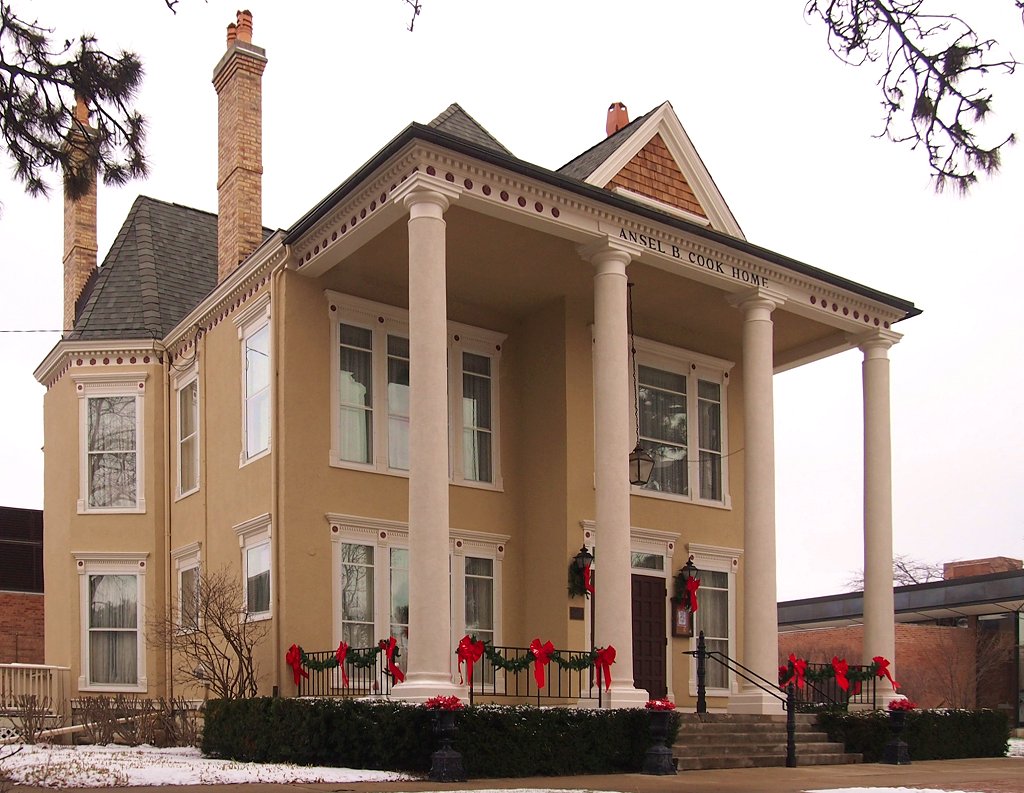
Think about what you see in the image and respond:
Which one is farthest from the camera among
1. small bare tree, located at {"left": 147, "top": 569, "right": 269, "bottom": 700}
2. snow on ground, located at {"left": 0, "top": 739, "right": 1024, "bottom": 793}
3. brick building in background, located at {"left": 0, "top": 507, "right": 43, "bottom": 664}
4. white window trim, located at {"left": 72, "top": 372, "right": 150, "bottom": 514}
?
brick building in background, located at {"left": 0, "top": 507, "right": 43, "bottom": 664}

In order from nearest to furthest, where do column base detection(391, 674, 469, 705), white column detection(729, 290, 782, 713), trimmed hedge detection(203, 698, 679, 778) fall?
1. trimmed hedge detection(203, 698, 679, 778)
2. column base detection(391, 674, 469, 705)
3. white column detection(729, 290, 782, 713)

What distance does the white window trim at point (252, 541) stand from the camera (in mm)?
17783

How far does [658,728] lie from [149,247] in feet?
45.9

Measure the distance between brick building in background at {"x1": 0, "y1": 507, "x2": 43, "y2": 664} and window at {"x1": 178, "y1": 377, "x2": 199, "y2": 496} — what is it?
35.1ft

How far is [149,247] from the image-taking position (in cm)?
2416

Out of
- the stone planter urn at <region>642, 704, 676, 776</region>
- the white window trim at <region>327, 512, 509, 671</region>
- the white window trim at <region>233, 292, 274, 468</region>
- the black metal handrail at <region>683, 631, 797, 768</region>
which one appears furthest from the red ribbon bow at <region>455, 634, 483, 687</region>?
the white window trim at <region>233, 292, 274, 468</region>

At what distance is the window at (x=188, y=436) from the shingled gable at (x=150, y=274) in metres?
1.49

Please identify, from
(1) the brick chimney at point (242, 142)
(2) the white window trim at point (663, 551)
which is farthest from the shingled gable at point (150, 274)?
(2) the white window trim at point (663, 551)

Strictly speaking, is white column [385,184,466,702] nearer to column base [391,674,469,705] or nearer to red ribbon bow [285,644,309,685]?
column base [391,674,469,705]

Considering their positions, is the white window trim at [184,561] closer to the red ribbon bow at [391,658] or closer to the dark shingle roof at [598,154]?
the red ribbon bow at [391,658]

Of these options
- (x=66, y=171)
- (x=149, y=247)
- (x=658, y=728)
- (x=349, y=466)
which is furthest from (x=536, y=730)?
(x=149, y=247)

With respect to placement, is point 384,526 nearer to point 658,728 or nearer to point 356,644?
point 356,644

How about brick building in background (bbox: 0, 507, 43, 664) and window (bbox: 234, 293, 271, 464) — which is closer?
window (bbox: 234, 293, 271, 464)

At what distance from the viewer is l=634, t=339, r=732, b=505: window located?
21469 millimetres
